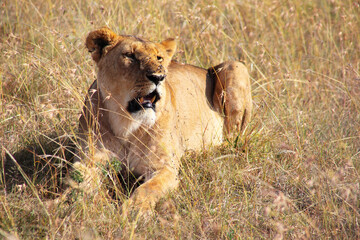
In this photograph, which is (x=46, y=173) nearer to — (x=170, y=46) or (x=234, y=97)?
(x=170, y=46)

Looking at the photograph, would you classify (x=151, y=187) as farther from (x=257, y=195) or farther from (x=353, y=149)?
(x=353, y=149)

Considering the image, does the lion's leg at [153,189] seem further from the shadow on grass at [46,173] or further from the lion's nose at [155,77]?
the lion's nose at [155,77]

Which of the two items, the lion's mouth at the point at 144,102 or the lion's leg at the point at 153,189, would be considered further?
the lion's mouth at the point at 144,102

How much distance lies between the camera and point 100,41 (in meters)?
3.33

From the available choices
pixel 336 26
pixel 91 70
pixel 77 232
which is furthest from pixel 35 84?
pixel 336 26

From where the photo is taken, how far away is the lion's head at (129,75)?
306 centimetres

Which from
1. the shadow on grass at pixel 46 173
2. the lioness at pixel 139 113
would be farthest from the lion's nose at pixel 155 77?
the shadow on grass at pixel 46 173

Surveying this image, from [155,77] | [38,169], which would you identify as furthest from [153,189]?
[38,169]

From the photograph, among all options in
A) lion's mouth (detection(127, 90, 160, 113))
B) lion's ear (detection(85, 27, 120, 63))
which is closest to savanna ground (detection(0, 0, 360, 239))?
lion's ear (detection(85, 27, 120, 63))

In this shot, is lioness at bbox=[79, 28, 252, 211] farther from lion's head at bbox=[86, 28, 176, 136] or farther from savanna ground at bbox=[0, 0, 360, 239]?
savanna ground at bbox=[0, 0, 360, 239]

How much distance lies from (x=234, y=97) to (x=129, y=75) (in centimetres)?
147

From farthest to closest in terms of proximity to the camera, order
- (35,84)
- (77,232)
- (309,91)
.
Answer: (309,91) < (35,84) < (77,232)

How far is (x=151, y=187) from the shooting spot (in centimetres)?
309

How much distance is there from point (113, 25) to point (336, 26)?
3.01m
